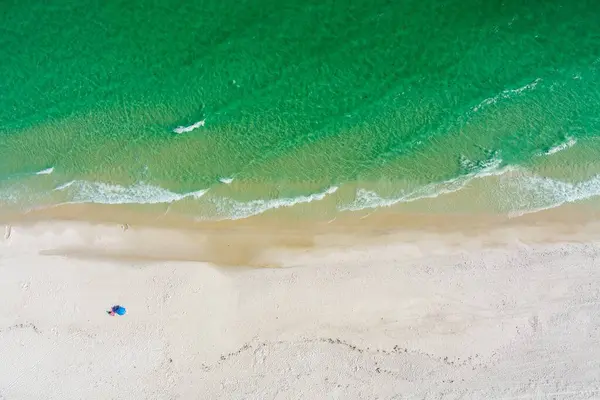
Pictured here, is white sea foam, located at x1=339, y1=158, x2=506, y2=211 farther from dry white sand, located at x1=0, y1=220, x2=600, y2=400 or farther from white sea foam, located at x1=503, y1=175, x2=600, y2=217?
dry white sand, located at x1=0, y1=220, x2=600, y2=400

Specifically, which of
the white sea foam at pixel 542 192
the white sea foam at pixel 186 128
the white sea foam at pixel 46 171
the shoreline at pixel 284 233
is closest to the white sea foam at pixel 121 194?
the shoreline at pixel 284 233

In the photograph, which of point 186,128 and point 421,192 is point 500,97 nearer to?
point 421,192

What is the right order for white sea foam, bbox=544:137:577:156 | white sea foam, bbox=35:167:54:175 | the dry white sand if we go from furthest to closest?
1. white sea foam, bbox=35:167:54:175
2. white sea foam, bbox=544:137:577:156
3. the dry white sand

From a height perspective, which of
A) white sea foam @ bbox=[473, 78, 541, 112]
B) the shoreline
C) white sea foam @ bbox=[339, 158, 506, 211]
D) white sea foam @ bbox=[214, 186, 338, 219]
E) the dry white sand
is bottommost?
the dry white sand

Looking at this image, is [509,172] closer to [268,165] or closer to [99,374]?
[268,165]

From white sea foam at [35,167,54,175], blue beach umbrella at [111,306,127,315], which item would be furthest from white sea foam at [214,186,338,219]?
white sea foam at [35,167,54,175]

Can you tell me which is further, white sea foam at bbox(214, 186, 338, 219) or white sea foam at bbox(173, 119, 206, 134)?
white sea foam at bbox(173, 119, 206, 134)
